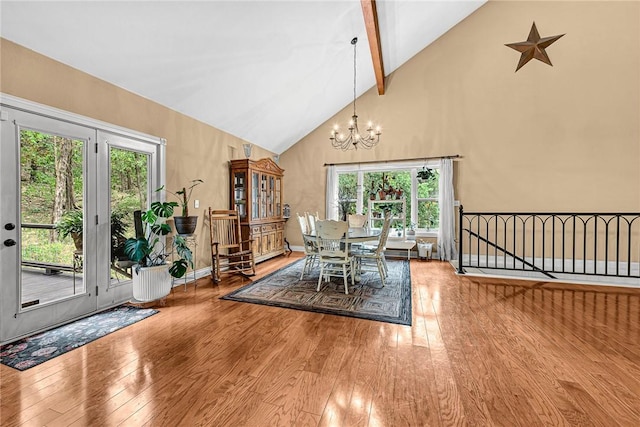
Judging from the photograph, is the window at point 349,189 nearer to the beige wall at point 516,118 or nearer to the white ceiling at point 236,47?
the beige wall at point 516,118

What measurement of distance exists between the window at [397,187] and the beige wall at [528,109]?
0.31 m

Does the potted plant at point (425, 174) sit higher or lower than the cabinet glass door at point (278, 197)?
higher

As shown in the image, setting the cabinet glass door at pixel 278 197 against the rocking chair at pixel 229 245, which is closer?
the rocking chair at pixel 229 245

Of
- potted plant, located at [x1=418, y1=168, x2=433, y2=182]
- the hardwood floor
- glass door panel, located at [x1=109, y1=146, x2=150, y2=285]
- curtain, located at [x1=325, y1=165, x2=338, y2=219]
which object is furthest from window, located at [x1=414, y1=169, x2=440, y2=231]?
glass door panel, located at [x1=109, y1=146, x2=150, y2=285]

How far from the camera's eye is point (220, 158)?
15.4 ft

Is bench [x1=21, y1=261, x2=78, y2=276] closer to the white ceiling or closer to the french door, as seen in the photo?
the french door

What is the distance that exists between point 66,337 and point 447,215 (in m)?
5.79

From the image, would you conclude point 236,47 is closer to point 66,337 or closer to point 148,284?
point 148,284

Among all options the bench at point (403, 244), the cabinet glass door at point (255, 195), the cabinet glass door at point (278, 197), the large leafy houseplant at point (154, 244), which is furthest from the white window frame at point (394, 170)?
the large leafy houseplant at point (154, 244)

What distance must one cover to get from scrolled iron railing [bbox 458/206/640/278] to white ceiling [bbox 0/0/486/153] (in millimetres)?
3365

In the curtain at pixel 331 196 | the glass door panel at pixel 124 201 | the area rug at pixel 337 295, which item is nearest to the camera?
the area rug at pixel 337 295

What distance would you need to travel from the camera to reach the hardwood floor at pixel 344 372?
4.78 ft

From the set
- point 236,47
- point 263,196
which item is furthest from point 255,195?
point 236,47

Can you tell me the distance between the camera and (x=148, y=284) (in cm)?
302
